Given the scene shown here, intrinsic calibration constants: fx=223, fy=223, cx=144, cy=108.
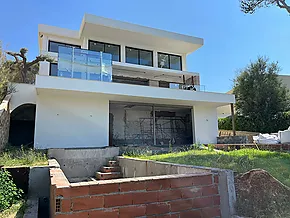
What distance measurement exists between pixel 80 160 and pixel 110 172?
161 centimetres

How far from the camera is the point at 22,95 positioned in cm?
1179

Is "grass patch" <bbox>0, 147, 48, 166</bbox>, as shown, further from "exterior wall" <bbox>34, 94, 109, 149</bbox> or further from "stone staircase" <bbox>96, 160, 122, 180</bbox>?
"exterior wall" <bbox>34, 94, 109, 149</bbox>

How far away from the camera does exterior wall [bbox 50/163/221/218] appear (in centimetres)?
227

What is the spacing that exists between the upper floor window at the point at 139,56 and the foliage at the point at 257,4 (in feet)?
26.6

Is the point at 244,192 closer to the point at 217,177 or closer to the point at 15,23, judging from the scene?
the point at 217,177

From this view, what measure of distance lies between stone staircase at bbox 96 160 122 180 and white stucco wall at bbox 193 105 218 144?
776 cm

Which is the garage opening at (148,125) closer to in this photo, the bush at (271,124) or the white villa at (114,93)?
the white villa at (114,93)

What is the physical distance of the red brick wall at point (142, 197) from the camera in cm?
227

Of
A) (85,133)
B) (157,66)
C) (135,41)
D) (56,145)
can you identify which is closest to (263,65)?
(157,66)

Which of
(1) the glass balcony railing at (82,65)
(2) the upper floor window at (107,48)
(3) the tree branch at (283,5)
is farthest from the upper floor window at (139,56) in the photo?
(3) the tree branch at (283,5)

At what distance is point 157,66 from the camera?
1823 cm

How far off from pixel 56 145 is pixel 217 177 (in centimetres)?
1022

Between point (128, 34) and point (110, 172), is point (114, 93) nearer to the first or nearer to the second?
point (110, 172)

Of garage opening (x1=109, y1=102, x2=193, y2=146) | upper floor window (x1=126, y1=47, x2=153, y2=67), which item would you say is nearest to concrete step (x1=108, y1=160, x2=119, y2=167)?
garage opening (x1=109, y1=102, x2=193, y2=146)
